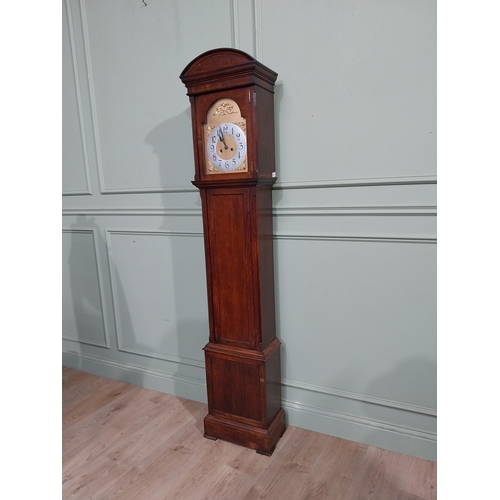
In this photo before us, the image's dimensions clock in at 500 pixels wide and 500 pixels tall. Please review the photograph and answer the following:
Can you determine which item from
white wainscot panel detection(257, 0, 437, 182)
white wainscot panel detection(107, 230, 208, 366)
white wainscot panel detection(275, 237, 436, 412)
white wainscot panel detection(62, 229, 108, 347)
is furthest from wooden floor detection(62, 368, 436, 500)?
white wainscot panel detection(257, 0, 437, 182)

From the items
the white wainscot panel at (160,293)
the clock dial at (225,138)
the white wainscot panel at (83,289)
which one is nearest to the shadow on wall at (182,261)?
the white wainscot panel at (160,293)

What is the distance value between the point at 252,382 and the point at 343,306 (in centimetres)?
55

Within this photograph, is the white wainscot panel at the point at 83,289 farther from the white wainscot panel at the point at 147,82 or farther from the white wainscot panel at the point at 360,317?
the white wainscot panel at the point at 360,317

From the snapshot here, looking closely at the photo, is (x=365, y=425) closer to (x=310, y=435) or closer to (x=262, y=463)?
(x=310, y=435)

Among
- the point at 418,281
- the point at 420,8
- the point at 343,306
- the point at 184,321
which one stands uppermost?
the point at 420,8

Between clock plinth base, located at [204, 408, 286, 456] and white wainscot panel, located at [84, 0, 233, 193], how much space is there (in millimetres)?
1222

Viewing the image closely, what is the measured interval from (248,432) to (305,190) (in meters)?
1.15

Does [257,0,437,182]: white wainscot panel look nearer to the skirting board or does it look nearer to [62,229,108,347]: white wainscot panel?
the skirting board

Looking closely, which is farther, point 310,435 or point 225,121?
point 310,435

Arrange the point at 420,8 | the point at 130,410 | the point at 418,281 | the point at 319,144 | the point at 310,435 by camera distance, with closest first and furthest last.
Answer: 1. the point at 420,8
2. the point at 418,281
3. the point at 319,144
4. the point at 310,435
5. the point at 130,410

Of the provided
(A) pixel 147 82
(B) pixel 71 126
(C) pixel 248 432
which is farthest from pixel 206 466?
(B) pixel 71 126

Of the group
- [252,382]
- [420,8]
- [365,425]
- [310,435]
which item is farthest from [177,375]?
[420,8]

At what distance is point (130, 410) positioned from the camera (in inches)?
86.2

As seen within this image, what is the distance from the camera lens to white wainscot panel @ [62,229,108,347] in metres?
2.55
